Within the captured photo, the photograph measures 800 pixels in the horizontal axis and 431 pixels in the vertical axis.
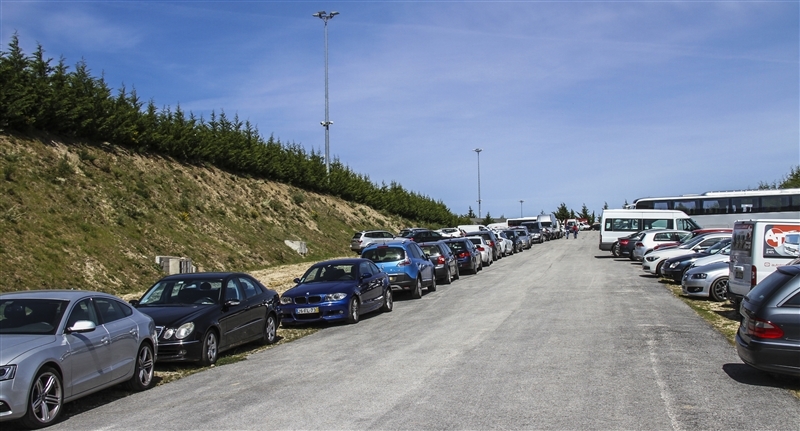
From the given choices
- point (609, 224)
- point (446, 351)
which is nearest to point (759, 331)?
point (446, 351)

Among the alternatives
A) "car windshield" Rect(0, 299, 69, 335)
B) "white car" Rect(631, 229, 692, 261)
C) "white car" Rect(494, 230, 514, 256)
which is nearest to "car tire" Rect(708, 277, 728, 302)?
"white car" Rect(631, 229, 692, 261)

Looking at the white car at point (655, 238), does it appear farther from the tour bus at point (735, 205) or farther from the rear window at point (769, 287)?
the rear window at point (769, 287)

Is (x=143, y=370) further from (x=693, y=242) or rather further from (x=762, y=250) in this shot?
(x=693, y=242)

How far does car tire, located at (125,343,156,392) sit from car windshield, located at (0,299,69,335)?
1.47 meters

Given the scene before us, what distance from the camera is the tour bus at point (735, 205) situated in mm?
48188

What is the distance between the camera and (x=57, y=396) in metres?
7.89

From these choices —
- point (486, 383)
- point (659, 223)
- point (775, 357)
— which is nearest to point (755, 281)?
point (775, 357)

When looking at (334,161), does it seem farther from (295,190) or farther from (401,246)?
(401,246)

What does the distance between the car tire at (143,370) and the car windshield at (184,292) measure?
2.14 meters

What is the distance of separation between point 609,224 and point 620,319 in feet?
95.0

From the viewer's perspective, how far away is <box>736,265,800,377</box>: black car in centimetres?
831

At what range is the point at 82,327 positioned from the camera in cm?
820

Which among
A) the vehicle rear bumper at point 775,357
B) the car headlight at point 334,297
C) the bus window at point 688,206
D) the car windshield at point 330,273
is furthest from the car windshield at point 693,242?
the bus window at point 688,206

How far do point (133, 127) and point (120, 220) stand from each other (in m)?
9.56
